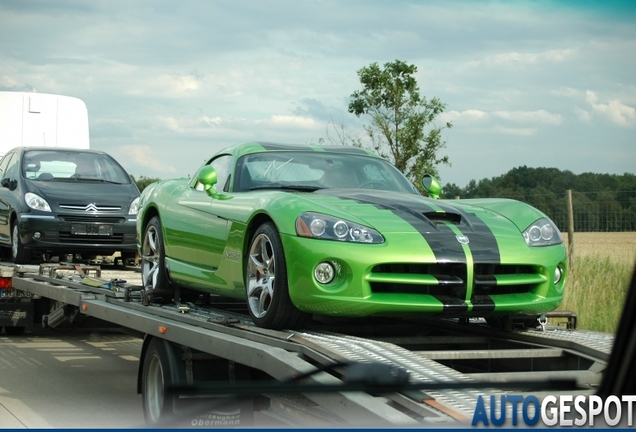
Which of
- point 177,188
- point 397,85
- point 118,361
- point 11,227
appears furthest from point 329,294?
point 397,85

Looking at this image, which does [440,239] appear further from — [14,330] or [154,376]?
[14,330]

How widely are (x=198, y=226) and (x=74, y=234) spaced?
201 inches

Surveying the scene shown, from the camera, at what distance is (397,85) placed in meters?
21.7

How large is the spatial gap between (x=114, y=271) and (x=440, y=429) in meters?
9.72

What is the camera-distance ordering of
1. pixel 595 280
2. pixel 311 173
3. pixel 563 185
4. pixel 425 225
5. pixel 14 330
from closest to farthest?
1. pixel 563 185
2. pixel 425 225
3. pixel 311 173
4. pixel 14 330
5. pixel 595 280

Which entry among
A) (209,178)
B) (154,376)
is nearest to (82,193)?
(209,178)

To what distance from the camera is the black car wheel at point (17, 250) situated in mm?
11453

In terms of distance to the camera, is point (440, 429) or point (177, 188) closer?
point (440, 429)

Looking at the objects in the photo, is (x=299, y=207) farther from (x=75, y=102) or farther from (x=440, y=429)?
(x=75, y=102)

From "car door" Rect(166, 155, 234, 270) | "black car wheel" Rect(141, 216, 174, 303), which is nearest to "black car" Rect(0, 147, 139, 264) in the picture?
"black car wheel" Rect(141, 216, 174, 303)

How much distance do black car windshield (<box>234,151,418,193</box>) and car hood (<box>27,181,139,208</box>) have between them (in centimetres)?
525

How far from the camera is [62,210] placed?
11.4m

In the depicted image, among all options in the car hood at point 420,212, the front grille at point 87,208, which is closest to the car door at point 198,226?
→ the car hood at point 420,212

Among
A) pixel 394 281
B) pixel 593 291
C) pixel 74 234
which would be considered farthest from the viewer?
pixel 74 234
